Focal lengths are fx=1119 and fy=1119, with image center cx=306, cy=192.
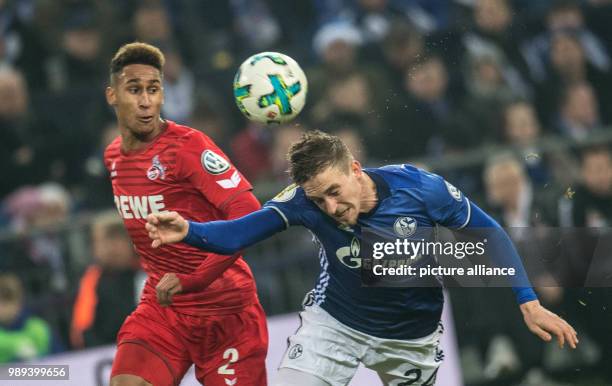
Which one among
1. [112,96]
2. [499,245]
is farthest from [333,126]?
[499,245]

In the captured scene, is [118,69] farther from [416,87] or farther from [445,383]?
[416,87]

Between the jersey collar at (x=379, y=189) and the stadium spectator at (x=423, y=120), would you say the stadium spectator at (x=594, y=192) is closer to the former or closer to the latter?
the stadium spectator at (x=423, y=120)

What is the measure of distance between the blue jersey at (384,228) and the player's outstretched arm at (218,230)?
0.10 meters

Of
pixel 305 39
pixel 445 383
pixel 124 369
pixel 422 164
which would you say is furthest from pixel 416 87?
pixel 124 369

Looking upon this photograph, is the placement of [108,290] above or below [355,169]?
below

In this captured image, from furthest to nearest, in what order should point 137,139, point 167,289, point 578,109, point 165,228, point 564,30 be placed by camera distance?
point 564,30 → point 578,109 → point 137,139 → point 167,289 → point 165,228

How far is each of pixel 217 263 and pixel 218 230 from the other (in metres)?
0.30

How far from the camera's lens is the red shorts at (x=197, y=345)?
5.87m

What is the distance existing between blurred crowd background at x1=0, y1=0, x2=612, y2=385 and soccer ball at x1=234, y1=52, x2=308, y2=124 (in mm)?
2738

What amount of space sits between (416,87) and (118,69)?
4.60 meters

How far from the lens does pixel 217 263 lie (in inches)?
222
